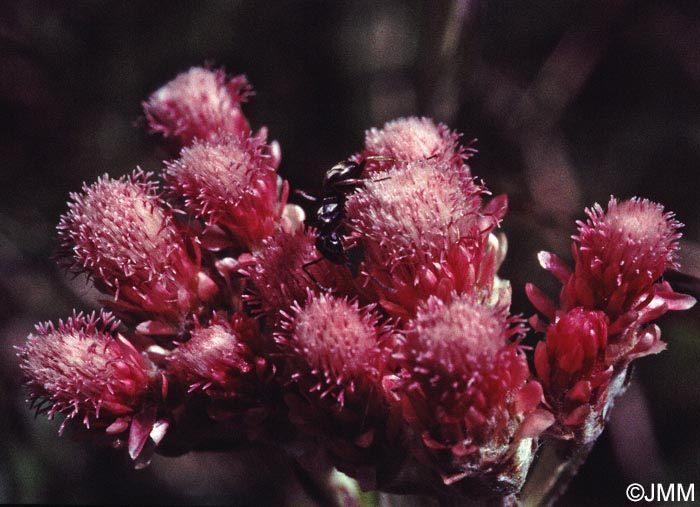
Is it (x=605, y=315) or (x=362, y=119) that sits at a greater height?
(x=362, y=119)

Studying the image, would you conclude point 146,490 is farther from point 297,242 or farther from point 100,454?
point 297,242

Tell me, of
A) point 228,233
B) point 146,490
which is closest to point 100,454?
point 146,490

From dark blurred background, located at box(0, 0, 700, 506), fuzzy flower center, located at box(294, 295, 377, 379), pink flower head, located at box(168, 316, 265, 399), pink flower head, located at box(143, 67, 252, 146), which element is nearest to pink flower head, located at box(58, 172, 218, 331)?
pink flower head, located at box(168, 316, 265, 399)

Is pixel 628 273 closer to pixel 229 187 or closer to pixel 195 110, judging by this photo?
pixel 229 187

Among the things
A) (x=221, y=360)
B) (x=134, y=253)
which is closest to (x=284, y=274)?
(x=221, y=360)

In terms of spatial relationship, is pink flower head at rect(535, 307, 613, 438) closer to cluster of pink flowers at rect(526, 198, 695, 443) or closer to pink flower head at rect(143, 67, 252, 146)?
cluster of pink flowers at rect(526, 198, 695, 443)

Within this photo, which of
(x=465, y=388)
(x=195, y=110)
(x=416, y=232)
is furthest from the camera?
(x=195, y=110)

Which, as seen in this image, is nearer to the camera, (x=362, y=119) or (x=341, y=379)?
(x=341, y=379)

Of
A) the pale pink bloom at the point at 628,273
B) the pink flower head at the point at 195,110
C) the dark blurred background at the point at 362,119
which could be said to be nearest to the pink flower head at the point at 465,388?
the pale pink bloom at the point at 628,273
